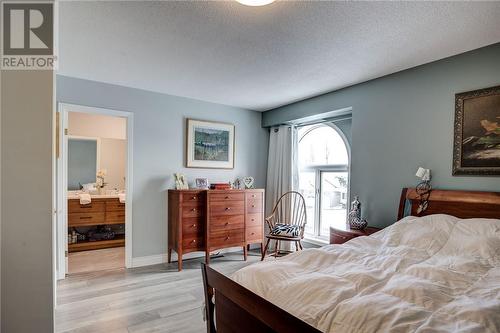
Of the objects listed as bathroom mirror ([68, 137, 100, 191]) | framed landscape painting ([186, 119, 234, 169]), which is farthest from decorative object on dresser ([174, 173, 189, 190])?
bathroom mirror ([68, 137, 100, 191])

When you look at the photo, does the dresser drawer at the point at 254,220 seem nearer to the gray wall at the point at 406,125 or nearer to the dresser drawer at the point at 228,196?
the dresser drawer at the point at 228,196

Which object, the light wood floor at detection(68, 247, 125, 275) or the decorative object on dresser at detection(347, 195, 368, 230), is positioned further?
the light wood floor at detection(68, 247, 125, 275)

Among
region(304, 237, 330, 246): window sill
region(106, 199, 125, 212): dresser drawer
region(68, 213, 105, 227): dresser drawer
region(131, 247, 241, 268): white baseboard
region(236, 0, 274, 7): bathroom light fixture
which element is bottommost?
region(131, 247, 241, 268): white baseboard

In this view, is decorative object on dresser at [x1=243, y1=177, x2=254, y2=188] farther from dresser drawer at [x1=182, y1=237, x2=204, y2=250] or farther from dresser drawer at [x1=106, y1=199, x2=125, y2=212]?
dresser drawer at [x1=106, y1=199, x2=125, y2=212]

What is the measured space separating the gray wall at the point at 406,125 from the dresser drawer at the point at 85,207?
13.0 ft

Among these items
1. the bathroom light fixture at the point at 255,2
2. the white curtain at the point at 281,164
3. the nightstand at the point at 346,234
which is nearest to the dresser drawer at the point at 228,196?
the white curtain at the point at 281,164

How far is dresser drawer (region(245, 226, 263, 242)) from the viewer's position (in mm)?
4091

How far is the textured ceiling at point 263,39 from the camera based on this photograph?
1.86m

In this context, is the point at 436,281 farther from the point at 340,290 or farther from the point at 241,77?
the point at 241,77

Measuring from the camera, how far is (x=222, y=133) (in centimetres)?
441

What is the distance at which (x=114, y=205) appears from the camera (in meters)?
4.75

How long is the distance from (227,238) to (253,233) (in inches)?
18.2

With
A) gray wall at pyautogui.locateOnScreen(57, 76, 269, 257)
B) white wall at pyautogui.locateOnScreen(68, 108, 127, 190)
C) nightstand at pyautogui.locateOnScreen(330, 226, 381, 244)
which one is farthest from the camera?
white wall at pyautogui.locateOnScreen(68, 108, 127, 190)

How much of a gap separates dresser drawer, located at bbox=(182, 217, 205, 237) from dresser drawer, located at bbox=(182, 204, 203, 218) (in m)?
0.05
